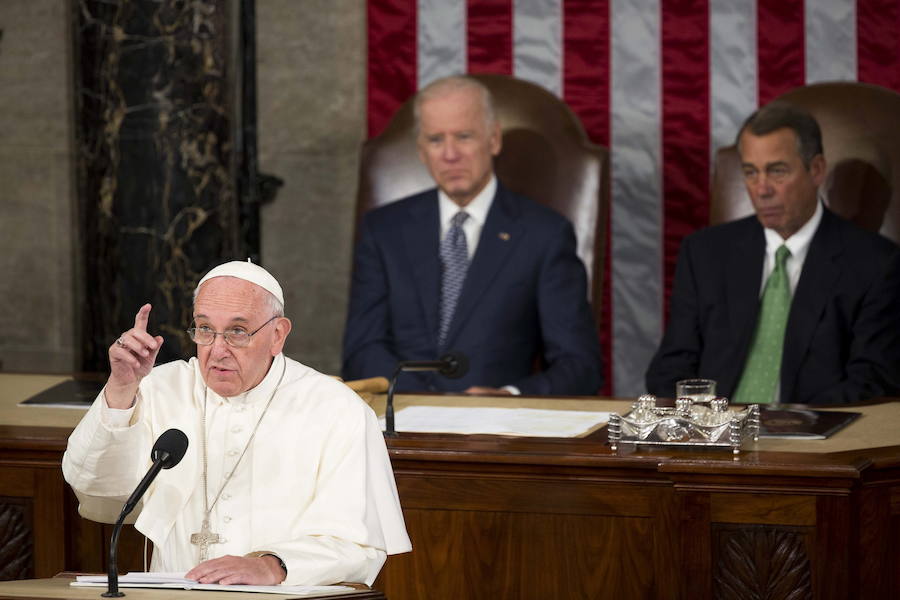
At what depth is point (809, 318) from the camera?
15.8ft

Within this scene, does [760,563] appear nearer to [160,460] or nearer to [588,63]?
[160,460]

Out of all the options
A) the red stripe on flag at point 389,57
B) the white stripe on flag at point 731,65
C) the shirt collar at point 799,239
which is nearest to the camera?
the shirt collar at point 799,239

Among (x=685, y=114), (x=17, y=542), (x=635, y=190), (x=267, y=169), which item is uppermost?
(x=685, y=114)

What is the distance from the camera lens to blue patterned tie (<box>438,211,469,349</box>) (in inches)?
209

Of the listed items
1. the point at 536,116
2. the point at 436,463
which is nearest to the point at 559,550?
the point at 436,463

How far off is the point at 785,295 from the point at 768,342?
17 cm

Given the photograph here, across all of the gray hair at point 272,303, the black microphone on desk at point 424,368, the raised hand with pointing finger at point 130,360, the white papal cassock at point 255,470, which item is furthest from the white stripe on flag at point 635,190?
the raised hand with pointing finger at point 130,360

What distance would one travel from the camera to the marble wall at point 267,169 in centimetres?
668

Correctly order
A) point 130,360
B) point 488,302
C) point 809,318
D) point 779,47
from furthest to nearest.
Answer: point 779,47
point 488,302
point 809,318
point 130,360

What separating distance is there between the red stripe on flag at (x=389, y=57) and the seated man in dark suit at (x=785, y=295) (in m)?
1.81

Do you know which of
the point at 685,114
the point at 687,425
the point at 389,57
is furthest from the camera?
the point at 389,57

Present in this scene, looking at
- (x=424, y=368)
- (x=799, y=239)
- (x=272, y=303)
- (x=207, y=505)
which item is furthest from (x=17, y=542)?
A: (x=799, y=239)

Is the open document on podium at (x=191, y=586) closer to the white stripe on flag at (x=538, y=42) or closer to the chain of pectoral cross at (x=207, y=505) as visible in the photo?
the chain of pectoral cross at (x=207, y=505)

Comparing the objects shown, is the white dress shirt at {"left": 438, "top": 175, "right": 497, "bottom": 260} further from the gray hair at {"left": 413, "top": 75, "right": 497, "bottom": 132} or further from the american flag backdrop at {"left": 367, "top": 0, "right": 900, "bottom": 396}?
the american flag backdrop at {"left": 367, "top": 0, "right": 900, "bottom": 396}
